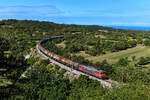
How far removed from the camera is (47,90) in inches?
1467

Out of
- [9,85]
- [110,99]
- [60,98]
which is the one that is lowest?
[9,85]

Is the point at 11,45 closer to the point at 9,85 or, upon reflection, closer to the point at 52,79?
the point at 9,85

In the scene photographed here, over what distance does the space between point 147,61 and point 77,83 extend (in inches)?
2018

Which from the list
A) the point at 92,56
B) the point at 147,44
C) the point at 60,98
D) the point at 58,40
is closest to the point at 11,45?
the point at 58,40

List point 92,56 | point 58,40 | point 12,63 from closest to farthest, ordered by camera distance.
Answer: point 12,63 → point 92,56 → point 58,40

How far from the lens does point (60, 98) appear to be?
3481 cm

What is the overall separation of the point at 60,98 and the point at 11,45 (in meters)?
84.2

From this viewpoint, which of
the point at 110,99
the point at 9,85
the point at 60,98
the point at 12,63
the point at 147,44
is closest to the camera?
the point at 110,99

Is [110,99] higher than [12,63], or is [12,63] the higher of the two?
[110,99]

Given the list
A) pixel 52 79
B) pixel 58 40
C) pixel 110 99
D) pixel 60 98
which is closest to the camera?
pixel 110 99

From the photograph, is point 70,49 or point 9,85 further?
point 70,49

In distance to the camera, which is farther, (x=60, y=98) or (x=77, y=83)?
(x=77, y=83)

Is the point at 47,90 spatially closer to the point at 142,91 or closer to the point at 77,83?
the point at 77,83

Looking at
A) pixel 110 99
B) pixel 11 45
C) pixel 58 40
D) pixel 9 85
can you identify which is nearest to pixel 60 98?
pixel 110 99
